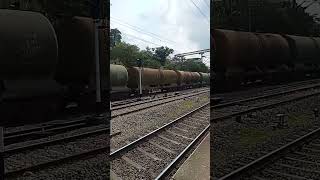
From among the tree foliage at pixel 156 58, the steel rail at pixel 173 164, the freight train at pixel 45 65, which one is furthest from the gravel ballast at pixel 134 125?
the tree foliage at pixel 156 58

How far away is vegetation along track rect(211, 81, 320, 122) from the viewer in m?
4.17

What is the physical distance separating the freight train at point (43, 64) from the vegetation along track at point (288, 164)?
2.09 m

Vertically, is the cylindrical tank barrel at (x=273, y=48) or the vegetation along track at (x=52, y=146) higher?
the cylindrical tank barrel at (x=273, y=48)

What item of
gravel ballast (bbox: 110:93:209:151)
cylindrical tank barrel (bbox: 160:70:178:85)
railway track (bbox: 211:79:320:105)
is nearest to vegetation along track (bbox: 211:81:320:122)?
railway track (bbox: 211:79:320:105)

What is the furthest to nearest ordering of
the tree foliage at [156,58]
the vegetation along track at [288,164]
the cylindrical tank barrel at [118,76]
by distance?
the tree foliage at [156,58] → the cylindrical tank barrel at [118,76] → the vegetation along track at [288,164]

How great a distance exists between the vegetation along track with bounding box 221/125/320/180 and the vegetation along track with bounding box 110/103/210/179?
192cm

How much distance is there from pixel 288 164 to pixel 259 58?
138 cm

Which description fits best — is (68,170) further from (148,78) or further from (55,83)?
(148,78)

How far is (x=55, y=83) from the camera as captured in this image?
3.92 m

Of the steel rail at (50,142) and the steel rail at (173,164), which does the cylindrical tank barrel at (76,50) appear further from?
the steel rail at (173,164)

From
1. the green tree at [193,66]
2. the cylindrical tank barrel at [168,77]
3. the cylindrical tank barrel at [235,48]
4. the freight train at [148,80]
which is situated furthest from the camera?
the green tree at [193,66]

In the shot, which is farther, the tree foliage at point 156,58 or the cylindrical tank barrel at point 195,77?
the cylindrical tank barrel at point 195,77

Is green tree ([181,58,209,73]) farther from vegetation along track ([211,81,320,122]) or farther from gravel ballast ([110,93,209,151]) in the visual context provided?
vegetation along track ([211,81,320,122])

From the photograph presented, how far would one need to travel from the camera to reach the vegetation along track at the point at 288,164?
13.1 feet
